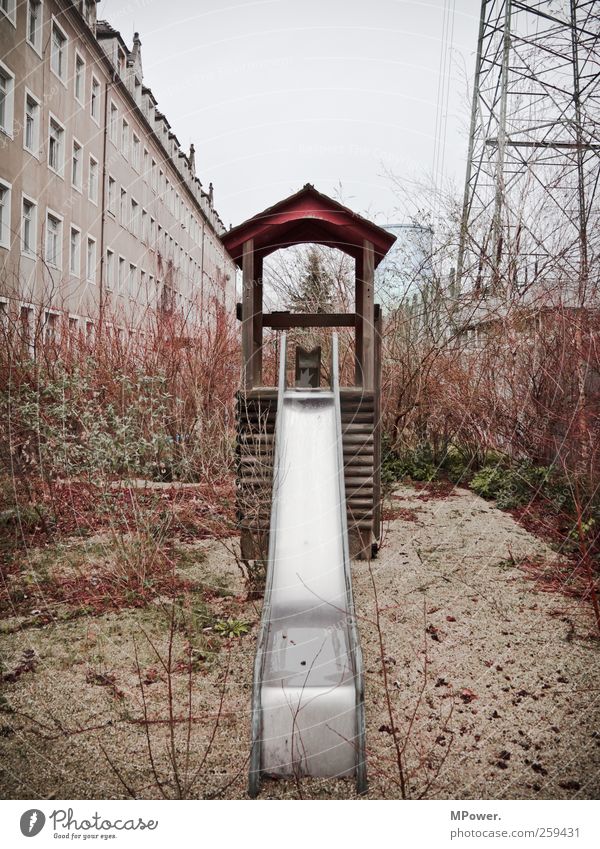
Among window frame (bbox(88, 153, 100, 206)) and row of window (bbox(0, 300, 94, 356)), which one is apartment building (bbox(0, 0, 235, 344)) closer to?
window frame (bbox(88, 153, 100, 206))

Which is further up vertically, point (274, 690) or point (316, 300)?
point (316, 300)

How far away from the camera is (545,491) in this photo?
575 cm

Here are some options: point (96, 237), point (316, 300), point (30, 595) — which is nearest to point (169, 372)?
point (316, 300)

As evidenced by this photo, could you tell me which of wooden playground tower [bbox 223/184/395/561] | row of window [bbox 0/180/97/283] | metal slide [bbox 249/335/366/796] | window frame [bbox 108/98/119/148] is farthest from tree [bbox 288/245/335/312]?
window frame [bbox 108/98/119/148]

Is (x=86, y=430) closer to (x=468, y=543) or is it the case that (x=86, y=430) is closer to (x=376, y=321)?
(x=376, y=321)

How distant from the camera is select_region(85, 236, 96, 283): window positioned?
11858 mm

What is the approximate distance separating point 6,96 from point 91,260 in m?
3.05

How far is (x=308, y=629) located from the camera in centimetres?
252

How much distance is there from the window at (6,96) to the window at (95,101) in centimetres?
155

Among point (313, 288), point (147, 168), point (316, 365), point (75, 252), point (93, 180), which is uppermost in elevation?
point (93, 180)

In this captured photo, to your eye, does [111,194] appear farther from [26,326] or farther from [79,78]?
[26,326]

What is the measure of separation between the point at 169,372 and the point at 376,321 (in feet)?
9.82

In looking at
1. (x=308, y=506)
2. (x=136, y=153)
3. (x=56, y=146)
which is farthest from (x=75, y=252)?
(x=308, y=506)

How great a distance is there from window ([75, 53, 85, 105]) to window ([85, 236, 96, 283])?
2.66 metres
